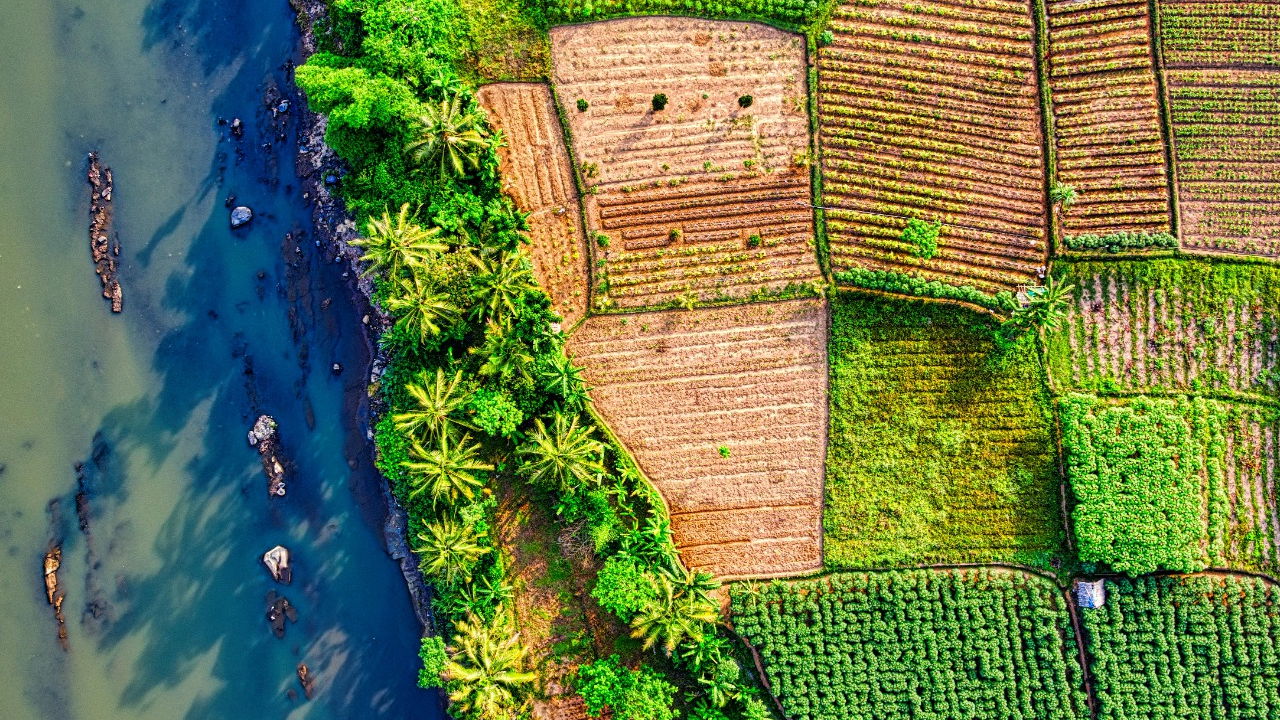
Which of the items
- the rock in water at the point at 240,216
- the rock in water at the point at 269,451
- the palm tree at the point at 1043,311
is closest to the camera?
the palm tree at the point at 1043,311

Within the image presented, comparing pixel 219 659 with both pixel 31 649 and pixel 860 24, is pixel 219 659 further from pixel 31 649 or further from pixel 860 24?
pixel 860 24

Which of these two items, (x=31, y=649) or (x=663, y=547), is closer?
(x=663, y=547)

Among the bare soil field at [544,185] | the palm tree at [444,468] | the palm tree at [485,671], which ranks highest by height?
the bare soil field at [544,185]

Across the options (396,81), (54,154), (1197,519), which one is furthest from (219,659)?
(1197,519)

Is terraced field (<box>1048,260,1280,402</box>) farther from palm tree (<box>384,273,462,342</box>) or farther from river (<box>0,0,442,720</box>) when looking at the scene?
→ river (<box>0,0,442,720</box>)

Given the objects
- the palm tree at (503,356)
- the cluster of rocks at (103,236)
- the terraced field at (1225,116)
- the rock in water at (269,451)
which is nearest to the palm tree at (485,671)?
the palm tree at (503,356)

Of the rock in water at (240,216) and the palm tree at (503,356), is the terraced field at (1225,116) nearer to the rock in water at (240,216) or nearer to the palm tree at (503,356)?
the palm tree at (503,356)

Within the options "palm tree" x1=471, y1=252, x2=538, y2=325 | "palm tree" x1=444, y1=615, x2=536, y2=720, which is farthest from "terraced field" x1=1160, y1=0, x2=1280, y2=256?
"palm tree" x1=444, y1=615, x2=536, y2=720
